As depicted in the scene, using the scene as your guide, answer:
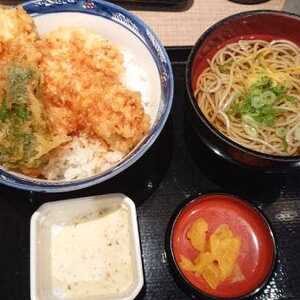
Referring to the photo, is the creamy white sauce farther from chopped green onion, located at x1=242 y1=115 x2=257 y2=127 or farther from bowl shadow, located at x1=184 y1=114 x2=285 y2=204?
chopped green onion, located at x1=242 y1=115 x2=257 y2=127

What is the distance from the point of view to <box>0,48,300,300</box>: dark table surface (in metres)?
1.75

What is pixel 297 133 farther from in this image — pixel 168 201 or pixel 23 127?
pixel 23 127

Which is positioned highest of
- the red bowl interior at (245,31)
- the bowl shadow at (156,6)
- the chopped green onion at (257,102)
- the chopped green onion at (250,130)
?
the red bowl interior at (245,31)

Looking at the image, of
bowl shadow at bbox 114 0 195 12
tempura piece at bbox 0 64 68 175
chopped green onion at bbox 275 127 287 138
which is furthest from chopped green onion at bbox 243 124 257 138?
bowl shadow at bbox 114 0 195 12

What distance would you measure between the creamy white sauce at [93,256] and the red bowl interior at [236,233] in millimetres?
238

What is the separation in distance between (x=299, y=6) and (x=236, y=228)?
1412 mm

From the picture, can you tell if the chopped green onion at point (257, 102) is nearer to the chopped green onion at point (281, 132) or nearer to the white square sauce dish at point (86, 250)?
the chopped green onion at point (281, 132)

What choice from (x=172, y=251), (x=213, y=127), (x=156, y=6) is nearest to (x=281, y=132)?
(x=213, y=127)

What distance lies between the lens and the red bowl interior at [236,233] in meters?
1.67

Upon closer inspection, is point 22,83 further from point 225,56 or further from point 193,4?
point 193,4

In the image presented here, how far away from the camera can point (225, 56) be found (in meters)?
2.14

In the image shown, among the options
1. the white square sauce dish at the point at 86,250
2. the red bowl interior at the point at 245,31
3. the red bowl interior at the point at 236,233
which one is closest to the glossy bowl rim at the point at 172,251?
the red bowl interior at the point at 236,233

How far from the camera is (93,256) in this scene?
5.88 feet

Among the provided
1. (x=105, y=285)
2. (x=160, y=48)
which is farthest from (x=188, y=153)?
(x=105, y=285)
